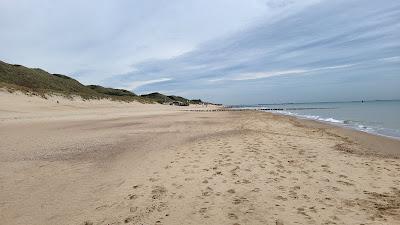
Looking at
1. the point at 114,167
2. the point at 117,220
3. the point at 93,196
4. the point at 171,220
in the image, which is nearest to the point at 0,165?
the point at 114,167

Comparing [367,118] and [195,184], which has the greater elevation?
[195,184]

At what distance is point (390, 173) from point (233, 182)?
4.40m

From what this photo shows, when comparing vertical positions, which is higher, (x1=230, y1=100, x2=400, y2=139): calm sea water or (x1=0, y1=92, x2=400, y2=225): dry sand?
(x1=0, y1=92, x2=400, y2=225): dry sand

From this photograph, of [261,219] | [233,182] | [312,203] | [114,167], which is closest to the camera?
[261,219]

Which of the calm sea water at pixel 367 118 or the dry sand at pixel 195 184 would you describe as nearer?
the dry sand at pixel 195 184

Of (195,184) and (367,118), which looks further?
(367,118)

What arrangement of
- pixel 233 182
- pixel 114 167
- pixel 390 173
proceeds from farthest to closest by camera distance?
pixel 114 167 → pixel 390 173 → pixel 233 182

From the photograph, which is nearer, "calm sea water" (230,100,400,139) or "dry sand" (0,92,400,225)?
"dry sand" (0,92,400,225)

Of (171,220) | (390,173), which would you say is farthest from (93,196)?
(390,173)

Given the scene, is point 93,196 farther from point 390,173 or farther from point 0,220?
point 390,173

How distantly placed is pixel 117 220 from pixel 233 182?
9.99 feet

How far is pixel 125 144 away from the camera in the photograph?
1354 centimetres

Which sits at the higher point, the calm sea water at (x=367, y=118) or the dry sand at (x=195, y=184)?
the dry sand at (x=195, y=184)

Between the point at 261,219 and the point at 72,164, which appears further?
the point at 72,164
